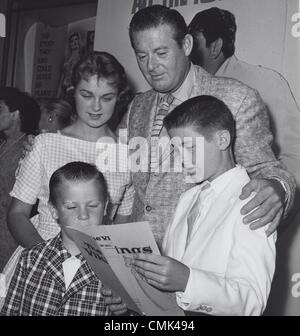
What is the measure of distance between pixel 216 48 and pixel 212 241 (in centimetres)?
122

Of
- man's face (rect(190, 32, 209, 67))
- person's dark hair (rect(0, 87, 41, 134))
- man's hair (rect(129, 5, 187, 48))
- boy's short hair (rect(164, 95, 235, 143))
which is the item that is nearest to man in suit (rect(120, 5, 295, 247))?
man's hair (rect(129, 5, 187, 48))

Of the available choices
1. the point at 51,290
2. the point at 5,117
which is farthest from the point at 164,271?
the point at 5,117

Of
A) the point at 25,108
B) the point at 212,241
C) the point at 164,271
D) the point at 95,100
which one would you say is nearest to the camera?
the point at 164,271

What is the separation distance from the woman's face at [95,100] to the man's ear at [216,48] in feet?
2.23

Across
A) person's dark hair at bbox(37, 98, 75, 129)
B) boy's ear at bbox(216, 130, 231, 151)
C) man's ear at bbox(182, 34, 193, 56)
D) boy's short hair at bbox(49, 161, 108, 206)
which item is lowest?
boy's short hair at bbox(49, 161, 108, 206)

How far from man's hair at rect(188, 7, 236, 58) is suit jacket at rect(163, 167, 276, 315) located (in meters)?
1.06

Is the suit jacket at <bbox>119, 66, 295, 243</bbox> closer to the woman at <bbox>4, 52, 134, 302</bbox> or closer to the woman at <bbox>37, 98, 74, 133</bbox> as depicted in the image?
the woman at <bbox>4, 52, 134, 302</bbox>

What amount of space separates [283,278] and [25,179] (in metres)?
1.05

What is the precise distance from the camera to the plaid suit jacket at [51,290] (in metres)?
1.30

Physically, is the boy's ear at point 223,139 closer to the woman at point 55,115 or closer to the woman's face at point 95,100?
the woman's face at point 95,100

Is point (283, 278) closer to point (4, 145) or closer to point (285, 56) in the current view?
point (285, 56)

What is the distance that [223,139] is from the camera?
1208 mm

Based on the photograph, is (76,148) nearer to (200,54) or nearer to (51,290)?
(51,290)

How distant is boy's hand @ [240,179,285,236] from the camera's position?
3.39ft
